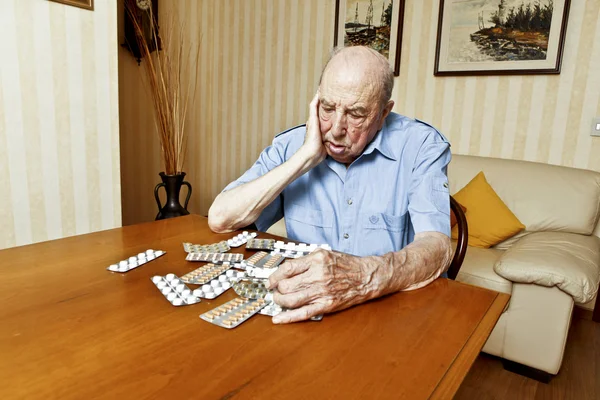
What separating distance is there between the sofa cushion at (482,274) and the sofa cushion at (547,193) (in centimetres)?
45

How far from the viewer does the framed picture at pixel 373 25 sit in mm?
3059

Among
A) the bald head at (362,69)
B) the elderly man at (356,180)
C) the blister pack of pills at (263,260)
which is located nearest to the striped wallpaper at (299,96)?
the elderly man at (356,180)

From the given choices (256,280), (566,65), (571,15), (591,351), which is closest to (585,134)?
(566,65)

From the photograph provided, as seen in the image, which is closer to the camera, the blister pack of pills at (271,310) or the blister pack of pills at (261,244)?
the blister pack of pills at (271,310)

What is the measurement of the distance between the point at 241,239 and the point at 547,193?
2093 millimetres

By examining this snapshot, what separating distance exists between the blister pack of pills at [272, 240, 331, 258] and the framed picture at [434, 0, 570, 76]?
7.56 feet

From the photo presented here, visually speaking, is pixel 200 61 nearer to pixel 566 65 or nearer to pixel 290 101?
pixel 290 101

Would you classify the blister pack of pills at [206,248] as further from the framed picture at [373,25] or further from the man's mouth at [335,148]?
the framed picture at [373,25]

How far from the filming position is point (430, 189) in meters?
1.20

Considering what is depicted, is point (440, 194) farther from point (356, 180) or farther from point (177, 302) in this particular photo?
point (177, 302)

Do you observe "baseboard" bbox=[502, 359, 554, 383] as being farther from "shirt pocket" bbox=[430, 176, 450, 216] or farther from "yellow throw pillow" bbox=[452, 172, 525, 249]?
"shirt pocket" bbox=[430, 176, 450, 216]

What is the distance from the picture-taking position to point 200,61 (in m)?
3.71

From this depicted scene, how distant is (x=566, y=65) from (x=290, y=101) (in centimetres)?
207

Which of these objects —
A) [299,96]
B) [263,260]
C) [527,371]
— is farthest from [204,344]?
[299,96]
